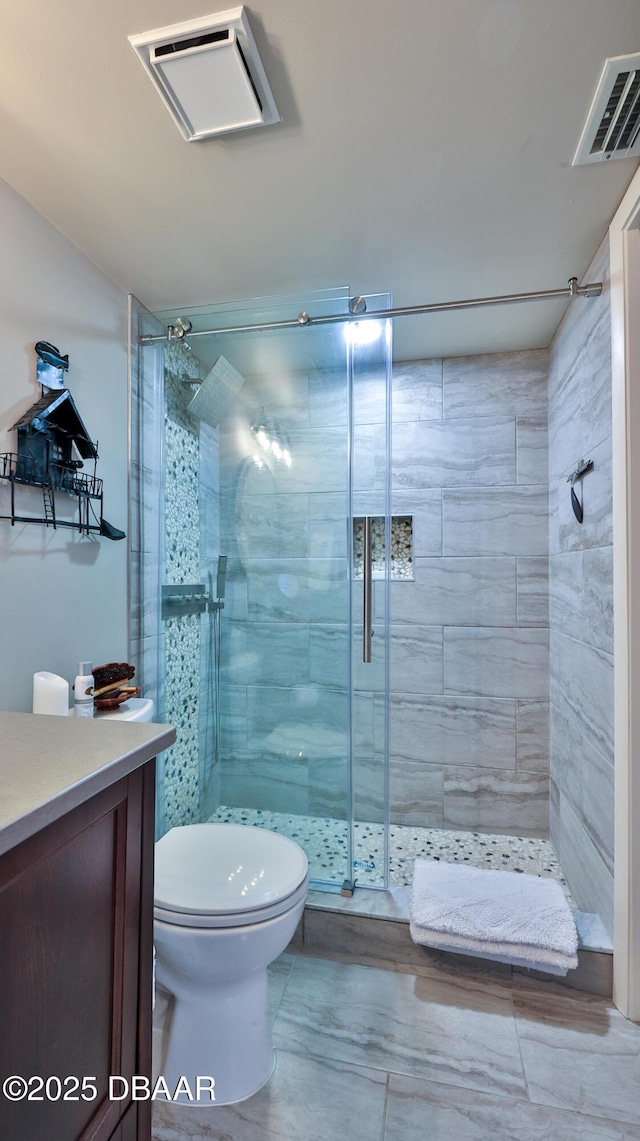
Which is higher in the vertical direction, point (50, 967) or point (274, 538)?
point (274, 538)

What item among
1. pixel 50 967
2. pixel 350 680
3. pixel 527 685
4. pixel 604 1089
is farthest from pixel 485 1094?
pixel 527 685

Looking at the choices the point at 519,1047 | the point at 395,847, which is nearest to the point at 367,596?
the point at 395,847

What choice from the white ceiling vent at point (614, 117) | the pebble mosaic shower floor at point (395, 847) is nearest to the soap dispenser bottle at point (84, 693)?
the pebble mosaic shower floor at point (395, 847)

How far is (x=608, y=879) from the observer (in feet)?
5.27

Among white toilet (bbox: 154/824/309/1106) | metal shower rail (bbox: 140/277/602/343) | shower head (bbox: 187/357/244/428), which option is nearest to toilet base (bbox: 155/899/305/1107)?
white toilet (bbox: 154/824/309/1106)

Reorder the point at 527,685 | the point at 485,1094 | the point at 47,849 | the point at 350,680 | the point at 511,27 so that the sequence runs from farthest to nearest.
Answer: the point at 527,685 < the point at 350,680 < the point at 485,1094 < the point at 511,27 < the point at 47,849

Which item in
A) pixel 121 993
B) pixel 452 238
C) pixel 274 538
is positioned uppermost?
pixel 452 238

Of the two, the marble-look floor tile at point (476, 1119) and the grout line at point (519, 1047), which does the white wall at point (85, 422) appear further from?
the grout line at point (519, 1047)

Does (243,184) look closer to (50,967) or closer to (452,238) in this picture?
(452,238)

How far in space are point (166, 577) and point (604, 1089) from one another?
77.9 inches

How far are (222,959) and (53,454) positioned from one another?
139cm

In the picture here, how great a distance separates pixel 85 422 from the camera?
172 cm

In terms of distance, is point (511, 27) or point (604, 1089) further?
point (604, 1089)

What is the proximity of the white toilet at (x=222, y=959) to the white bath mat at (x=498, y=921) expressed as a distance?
55 centimetres
